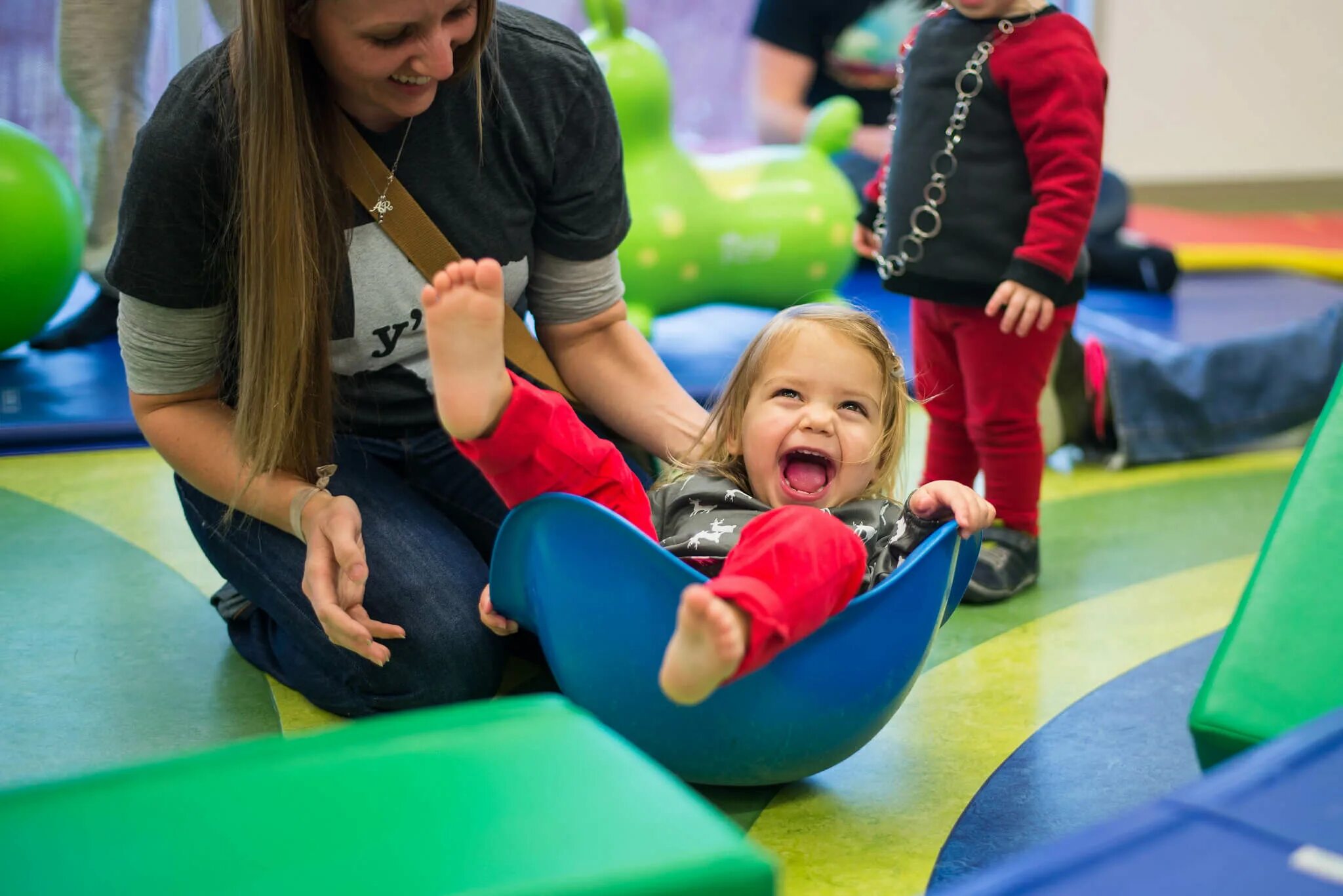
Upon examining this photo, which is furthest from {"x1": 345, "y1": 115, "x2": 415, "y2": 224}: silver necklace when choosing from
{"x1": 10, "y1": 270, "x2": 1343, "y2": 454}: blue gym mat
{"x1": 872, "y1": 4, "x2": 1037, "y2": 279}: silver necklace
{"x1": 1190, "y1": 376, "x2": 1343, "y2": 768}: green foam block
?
{"x1": 10, "y1": 270, "x2": 1343, "y2": 454}: blue gym mat

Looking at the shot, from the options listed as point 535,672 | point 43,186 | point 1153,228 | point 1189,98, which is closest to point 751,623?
point 535,672

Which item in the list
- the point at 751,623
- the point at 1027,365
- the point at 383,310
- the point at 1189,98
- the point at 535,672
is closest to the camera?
the point at 751,623

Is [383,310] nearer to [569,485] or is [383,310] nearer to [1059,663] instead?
[569,485]

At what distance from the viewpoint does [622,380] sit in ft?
5.10

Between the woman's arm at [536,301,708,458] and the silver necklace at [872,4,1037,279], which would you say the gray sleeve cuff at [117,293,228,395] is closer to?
the woman's arm at [536,301,708,458]

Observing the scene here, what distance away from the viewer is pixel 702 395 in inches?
95.9

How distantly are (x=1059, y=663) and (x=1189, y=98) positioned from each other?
385 cm

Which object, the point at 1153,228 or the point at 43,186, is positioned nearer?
the point at 43,186

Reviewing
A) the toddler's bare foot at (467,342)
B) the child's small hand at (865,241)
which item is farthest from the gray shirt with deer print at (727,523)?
the child's small hand at (865,241)

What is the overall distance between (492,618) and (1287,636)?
2.26ft

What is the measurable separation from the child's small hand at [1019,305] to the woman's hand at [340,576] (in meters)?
0.82

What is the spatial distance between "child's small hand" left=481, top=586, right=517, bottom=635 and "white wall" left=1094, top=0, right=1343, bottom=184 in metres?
3.99

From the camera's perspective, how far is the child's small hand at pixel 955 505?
1.17m

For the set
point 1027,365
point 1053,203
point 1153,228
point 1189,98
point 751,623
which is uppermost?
point 1053,203
